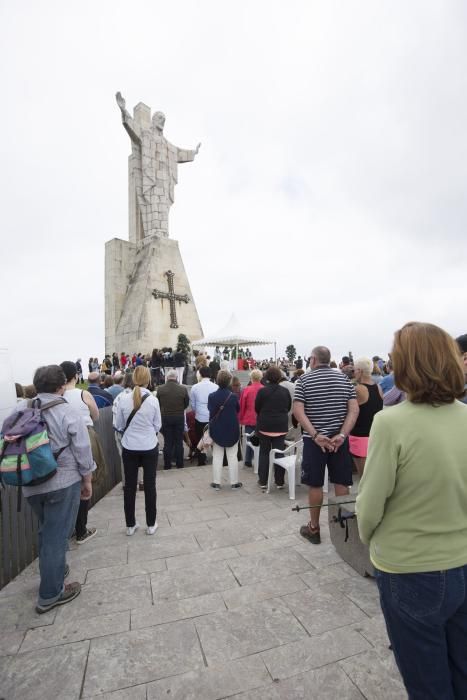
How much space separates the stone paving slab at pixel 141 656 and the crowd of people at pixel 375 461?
0.74m

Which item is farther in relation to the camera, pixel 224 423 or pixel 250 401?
pixel 250 401

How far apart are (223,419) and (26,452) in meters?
3.21

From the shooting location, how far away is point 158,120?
2456 centimetres

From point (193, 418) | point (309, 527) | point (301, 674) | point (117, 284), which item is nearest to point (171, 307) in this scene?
point (117, 284)

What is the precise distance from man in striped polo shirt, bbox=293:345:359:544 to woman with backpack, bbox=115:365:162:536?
1.56 m

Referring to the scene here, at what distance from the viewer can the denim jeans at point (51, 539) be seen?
279 centimetres

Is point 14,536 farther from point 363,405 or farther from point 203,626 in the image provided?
point 363,405

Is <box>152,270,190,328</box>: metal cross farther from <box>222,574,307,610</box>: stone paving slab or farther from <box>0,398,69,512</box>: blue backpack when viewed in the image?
<box>222,574,307,610</box>: stone paving slab

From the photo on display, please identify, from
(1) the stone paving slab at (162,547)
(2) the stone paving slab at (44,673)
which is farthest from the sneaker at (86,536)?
(2) the stone paving slab at (44,673)

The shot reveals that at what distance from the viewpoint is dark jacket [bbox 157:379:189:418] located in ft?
20.8

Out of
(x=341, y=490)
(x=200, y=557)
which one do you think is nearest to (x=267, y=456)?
(x=341, y=490)

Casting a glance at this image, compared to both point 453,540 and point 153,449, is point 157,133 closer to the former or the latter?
point 153,449

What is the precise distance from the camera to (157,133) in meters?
24.7

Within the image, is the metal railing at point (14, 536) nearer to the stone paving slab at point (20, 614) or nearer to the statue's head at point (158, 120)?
the stone paving slab at point (20, 614)
